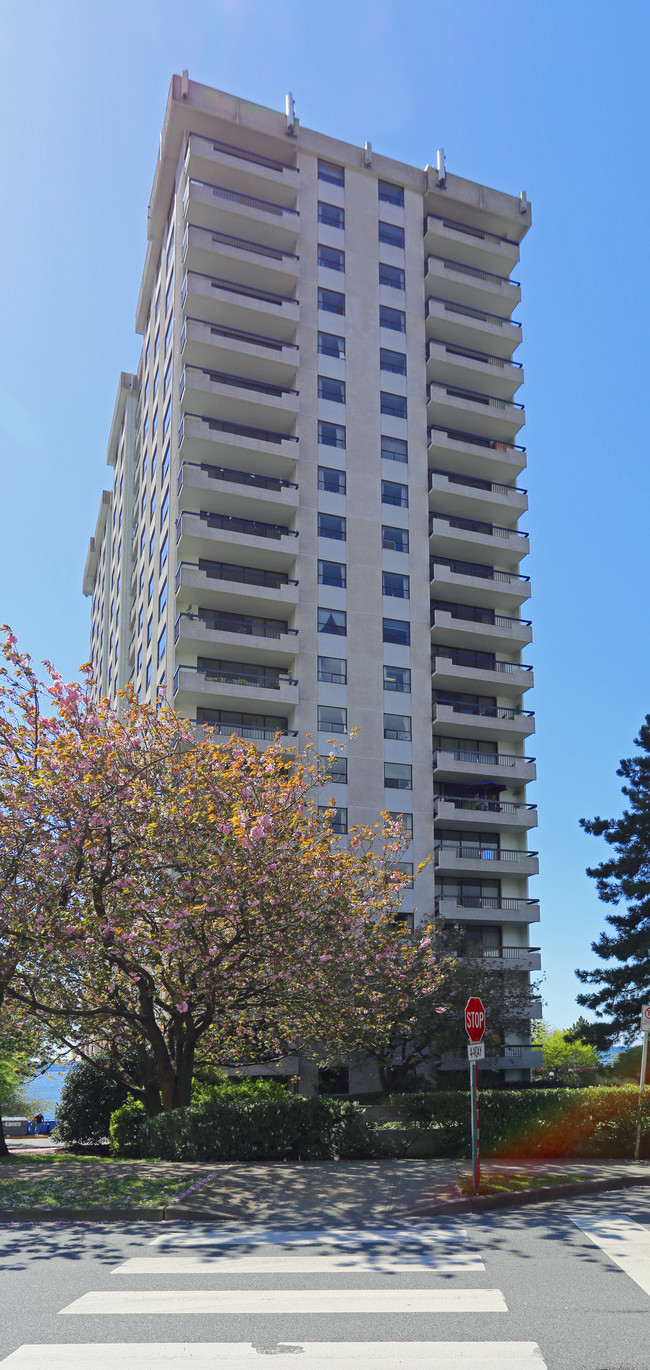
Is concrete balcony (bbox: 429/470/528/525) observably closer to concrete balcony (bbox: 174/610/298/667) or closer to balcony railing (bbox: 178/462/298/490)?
balcony railing (bbox: 178/462/298/490)

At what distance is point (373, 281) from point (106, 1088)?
39.6 meters

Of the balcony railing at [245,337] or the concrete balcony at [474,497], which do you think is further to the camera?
the concrete balcony at [474,497]

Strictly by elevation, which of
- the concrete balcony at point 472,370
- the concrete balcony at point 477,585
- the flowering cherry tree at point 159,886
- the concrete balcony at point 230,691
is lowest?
the flowering cherry tree at point 159,886

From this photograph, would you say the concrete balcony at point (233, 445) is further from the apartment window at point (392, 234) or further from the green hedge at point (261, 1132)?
the green hedge at point (261, 1132)

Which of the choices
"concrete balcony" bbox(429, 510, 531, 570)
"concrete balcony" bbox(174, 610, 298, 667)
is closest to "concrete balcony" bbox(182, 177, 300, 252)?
"concrete balcony" bbox(429, 510, 531, 570)

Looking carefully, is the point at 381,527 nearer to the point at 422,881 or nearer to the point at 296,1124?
the point at 422,881

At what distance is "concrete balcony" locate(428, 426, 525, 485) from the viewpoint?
5141cm

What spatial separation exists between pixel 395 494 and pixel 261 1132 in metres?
36.3

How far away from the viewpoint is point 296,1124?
1825 cm

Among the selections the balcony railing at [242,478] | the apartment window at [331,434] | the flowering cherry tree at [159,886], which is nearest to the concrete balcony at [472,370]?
the apartment window at [331,434]

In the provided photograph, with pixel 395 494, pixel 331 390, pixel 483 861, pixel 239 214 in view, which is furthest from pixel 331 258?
pixel 483 861

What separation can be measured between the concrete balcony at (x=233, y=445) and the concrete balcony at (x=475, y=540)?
302 inches

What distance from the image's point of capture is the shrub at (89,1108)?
27875 millimetres

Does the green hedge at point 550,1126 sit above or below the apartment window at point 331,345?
below
